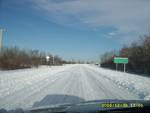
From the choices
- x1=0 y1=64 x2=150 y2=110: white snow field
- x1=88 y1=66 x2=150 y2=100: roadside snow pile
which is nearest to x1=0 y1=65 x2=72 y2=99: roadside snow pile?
x1=0 y1=64 x2=150 y2=110: white snow field

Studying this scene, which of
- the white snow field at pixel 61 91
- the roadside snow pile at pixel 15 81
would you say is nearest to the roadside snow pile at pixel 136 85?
the white snow field at pixel 61 91

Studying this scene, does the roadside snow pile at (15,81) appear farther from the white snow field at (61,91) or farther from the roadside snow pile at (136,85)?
the roadside snow pile at (136,85)

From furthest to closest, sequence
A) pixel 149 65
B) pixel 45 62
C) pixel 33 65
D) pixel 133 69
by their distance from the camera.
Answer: pixel 45 62 → pixel 33 65 → pixel 133 69 → pixel 149 65

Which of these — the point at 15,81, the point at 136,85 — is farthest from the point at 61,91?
the point at 15,81

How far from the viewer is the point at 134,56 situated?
195ft

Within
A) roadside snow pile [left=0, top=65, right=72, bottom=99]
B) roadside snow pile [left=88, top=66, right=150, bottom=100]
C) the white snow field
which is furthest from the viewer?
roadside snow pile [left=0, top=65, right=72, bottom=99]

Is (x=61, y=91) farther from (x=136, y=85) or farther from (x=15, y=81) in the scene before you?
(x=15, y=81)

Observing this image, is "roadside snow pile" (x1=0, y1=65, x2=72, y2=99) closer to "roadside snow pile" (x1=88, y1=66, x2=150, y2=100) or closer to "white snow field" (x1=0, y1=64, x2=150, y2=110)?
"white snow field" (x1=0, y1=64, x2=150, y2=110)

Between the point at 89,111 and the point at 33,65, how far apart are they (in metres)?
73.0

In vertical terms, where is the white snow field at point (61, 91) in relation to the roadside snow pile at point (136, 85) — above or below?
above

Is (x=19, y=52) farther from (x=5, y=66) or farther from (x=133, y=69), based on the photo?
(x=133, y=69)

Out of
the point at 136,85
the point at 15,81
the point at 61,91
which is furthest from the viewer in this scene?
the point at 15,81

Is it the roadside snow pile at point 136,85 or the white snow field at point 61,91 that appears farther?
the roadside snow pile at point 136,85


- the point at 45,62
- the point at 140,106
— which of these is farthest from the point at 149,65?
the point at 45,62
